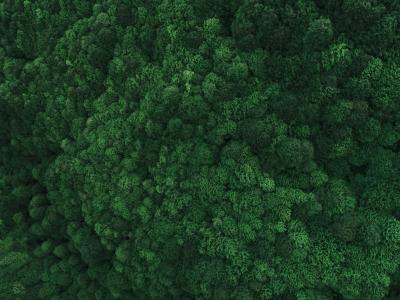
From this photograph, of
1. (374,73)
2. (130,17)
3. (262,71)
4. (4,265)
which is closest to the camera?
(374,73)

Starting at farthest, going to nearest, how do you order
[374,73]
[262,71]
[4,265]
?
[4,265] → [262,71] → [374,73]

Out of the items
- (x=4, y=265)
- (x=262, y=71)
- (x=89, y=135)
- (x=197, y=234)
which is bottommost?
(x=4, y=265)

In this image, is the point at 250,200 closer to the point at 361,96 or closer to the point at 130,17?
the point at 361,96

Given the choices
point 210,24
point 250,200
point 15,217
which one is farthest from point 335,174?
point 15,217

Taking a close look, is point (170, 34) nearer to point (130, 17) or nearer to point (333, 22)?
point (130, 17)

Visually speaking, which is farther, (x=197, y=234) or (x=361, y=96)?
(x=197, y=234)

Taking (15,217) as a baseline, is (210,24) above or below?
above
